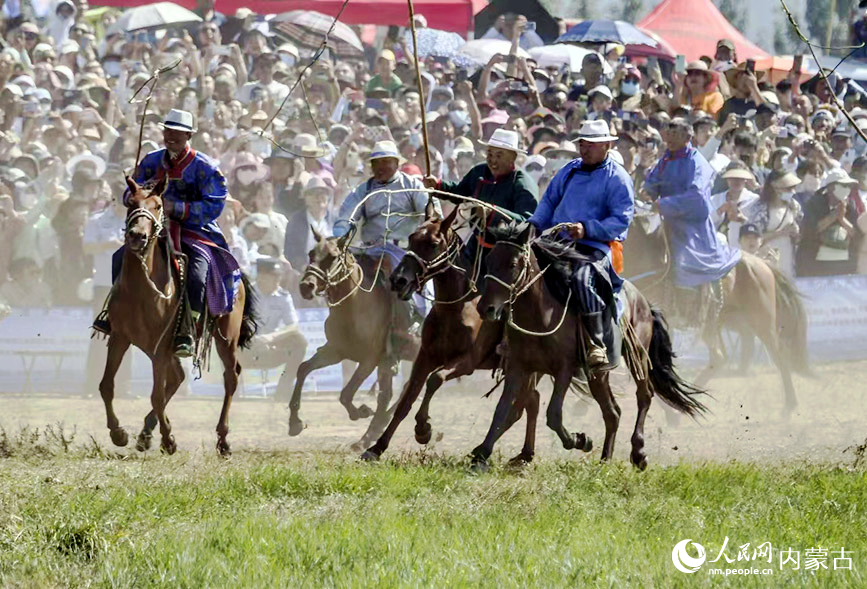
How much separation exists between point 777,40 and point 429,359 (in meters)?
15.3

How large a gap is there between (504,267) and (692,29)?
12.6m

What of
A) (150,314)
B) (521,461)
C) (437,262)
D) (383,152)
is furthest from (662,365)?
(150,314)

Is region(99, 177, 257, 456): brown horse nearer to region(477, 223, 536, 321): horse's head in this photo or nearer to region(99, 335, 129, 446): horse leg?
region(99, 335, 129, 446): horse leg

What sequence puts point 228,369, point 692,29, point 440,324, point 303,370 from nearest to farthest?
point 440,324 → point 228,369 → point 303,370 → point 692,29

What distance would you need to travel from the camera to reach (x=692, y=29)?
2291 centimetres

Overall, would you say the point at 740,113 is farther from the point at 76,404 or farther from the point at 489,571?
the point at 489,571

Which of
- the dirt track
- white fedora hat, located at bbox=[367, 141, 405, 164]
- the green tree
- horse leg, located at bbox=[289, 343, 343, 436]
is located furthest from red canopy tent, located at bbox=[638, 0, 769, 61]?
horse leg, located at bbox=[289, 343, 343, 436]

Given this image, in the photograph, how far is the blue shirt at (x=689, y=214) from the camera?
662 inches

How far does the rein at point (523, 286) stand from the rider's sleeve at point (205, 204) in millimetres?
2448

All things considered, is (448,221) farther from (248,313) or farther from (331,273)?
(248,313)

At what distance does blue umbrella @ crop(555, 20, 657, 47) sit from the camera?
20656 mm

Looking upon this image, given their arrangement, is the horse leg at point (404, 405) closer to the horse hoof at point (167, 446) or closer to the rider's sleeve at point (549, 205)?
the rider's sleeve at point (549, 205)

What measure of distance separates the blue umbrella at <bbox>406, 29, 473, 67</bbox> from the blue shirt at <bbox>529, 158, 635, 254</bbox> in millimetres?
8019

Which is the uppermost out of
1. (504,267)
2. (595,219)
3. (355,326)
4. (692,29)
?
(692,29)
